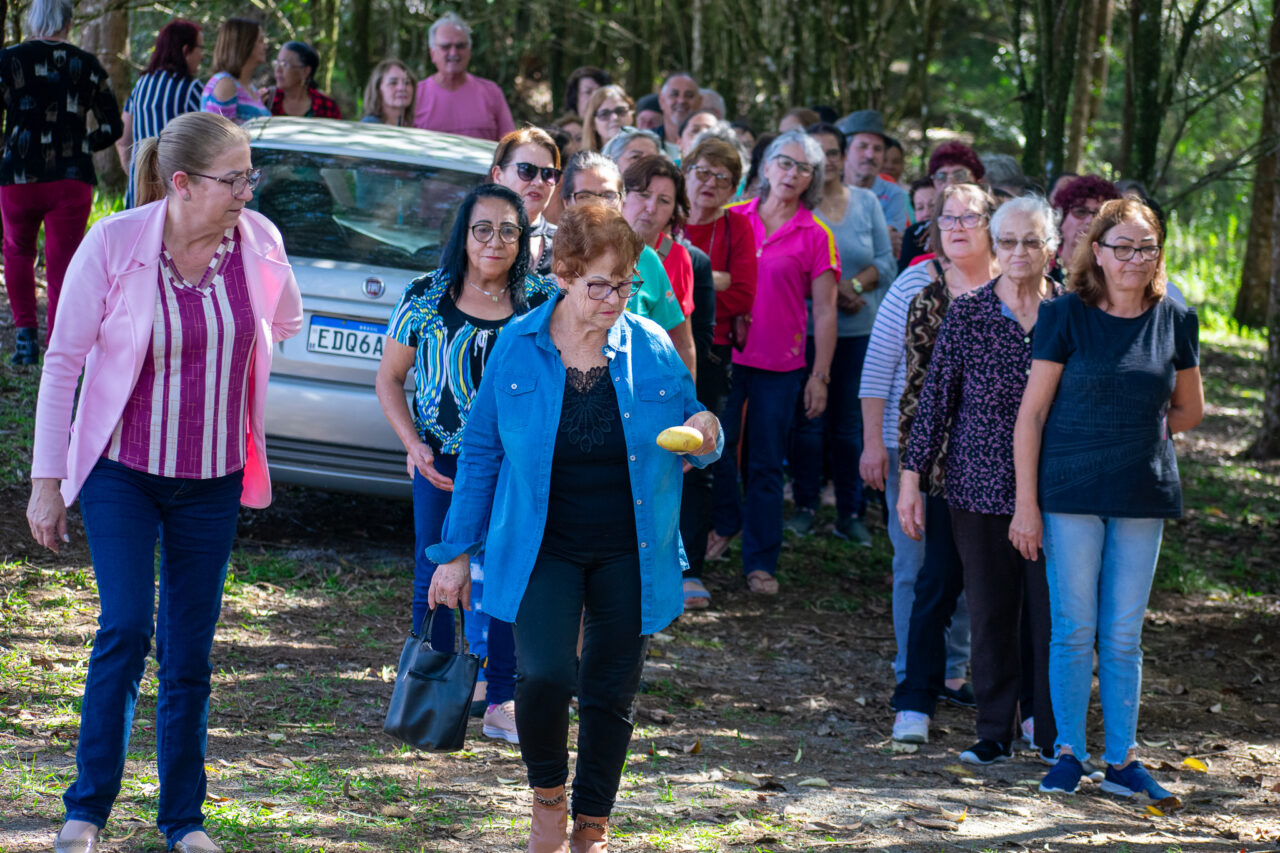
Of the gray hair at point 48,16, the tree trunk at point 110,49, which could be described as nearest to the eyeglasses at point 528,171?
the gray hair at point 48,16

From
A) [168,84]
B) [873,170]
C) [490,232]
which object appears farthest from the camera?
[873,170]

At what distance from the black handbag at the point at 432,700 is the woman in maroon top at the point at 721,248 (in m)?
3.11

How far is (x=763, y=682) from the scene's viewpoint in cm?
655

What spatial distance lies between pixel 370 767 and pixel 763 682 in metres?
2.14

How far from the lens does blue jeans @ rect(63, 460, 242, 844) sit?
3.86 meters

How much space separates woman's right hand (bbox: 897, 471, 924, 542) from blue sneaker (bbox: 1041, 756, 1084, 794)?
101 centimetres

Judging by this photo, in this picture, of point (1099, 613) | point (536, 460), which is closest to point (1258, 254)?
point (1099, 613)

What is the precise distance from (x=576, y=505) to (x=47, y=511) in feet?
4.66

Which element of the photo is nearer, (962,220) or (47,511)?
(47,511)

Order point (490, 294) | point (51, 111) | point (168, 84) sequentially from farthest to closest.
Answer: point (168, 84) → point (51, 111) → point (490, 294)

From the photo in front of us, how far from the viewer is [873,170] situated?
32.9ft

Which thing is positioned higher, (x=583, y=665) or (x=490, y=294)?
(x=490, y=294)

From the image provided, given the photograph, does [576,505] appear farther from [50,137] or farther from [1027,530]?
[50,137]

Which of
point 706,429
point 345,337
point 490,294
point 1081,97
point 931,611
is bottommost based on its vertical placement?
point 931,611
